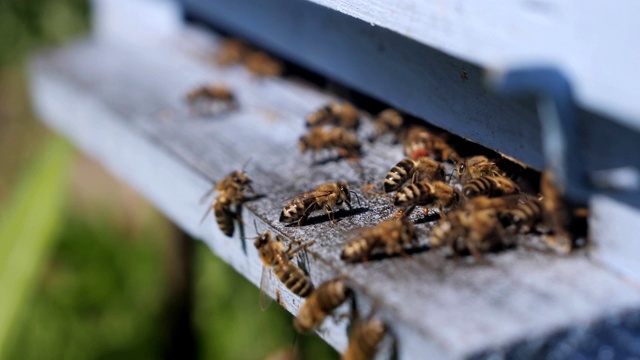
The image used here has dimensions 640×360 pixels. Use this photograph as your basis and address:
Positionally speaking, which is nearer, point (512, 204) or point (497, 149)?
point (512, 204)

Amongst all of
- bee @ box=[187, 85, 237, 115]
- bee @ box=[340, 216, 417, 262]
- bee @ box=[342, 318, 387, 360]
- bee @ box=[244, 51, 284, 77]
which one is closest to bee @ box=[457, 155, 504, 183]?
bee @ box=[340, 216, 417, 262]

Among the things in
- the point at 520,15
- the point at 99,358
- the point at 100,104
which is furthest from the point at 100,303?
the point at 520,15

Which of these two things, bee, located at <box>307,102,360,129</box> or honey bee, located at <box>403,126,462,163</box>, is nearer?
honey bee, located at <box>403,126,462,163</box>

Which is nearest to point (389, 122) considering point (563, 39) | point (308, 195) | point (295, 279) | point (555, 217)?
point (308, 195)

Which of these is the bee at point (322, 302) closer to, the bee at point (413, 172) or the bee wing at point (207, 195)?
the bee at point (413, 172)

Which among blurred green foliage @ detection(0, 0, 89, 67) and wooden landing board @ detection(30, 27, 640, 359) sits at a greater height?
wooden landing board @ detection(30, 27, 640, 359)

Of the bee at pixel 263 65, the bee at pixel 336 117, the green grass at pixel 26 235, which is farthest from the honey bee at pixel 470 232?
the green grass at pixel 26 235

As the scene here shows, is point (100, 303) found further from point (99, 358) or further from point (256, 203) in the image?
point (256, 203)

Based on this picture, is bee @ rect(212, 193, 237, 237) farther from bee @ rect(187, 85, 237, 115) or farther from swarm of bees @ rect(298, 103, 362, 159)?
bee @ rect(187, 85, 237, 115)
